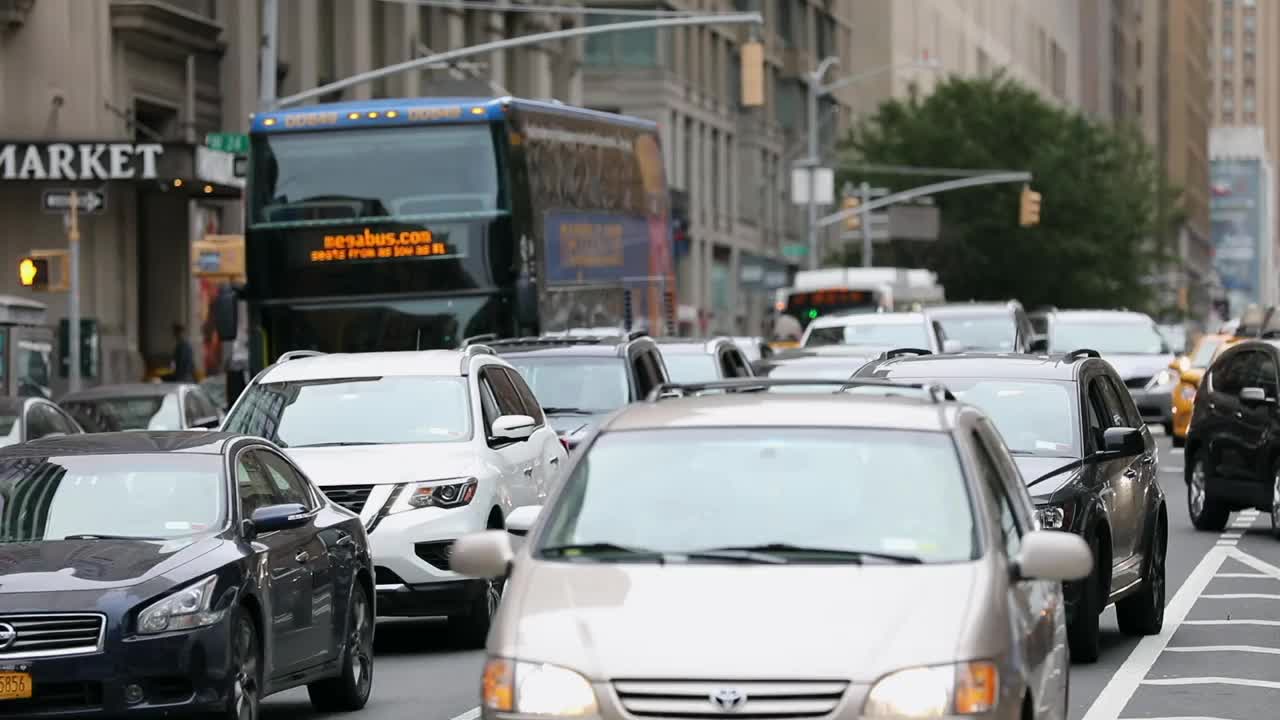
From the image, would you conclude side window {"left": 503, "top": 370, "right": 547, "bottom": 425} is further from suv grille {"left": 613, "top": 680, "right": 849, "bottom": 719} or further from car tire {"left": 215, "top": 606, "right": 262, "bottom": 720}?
suv grille {"left": 613, "top": 680, "right": 849, "bottom": 719}

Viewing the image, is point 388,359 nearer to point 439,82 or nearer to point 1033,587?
point 1033,587

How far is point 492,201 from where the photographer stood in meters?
25.2

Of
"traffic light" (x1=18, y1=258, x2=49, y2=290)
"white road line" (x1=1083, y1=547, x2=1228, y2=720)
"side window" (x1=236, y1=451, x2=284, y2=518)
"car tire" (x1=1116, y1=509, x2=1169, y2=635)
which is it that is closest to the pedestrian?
"traffic light" (x1=18, y1=258, x2=49, y2=290)

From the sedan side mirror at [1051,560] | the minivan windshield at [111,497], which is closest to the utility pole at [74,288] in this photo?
the minivan windshield at [111,497]

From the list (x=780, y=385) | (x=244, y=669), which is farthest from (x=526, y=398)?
(x=780, y=385)

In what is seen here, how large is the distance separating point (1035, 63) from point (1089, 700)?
136738mm

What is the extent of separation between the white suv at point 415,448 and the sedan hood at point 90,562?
4036 mm

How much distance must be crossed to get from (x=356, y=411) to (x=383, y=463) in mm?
859

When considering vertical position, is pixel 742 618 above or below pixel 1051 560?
below

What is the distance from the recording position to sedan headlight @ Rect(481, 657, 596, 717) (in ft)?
23.7

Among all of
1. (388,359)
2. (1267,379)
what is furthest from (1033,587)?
(1267,379)

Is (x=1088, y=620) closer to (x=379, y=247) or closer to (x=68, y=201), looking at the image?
(x=379, y=247)

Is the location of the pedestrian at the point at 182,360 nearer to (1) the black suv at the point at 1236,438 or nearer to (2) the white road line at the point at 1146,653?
(1) the black suv at the point at 1236,438

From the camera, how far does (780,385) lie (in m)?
9.26
